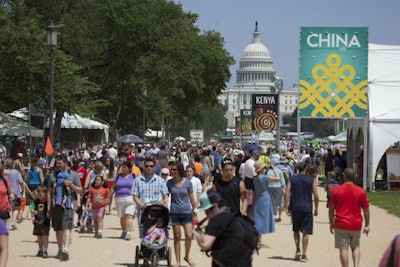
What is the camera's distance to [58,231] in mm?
15008

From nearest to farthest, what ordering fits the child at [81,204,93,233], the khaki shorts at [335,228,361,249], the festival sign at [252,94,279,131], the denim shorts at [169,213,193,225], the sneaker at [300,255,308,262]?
the khaki shorts at [335,228,361,249], the denim shorts at [169,213,193,225], the sneaker at [300,255,308,262], the child at [81,204,93,233], the festival sign at [252,94,279,131]

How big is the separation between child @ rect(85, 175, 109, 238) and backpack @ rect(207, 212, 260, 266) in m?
9.92

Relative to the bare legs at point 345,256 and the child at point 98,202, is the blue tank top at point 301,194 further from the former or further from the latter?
the child at point 98,202

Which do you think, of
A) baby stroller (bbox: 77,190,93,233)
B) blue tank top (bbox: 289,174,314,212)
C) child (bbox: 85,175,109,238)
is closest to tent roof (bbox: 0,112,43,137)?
baby stroller (bbox: 77,190,93,233)

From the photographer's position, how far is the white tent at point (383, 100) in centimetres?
3366

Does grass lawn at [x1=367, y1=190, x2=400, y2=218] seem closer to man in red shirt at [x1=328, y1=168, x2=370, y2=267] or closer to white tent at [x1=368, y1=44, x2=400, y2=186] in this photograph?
white tent at [x1=368, y1=44, x2=400, y2=186]

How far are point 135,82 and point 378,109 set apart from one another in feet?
69.9

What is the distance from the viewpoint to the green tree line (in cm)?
4019

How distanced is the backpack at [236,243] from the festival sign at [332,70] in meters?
20.4

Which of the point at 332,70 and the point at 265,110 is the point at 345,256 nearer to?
the point at 332,70

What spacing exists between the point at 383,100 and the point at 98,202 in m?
→ 19.2

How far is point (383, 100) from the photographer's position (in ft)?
115

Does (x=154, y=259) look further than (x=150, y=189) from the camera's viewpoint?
No

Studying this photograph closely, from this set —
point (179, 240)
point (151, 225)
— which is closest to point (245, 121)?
point (179, 240)
